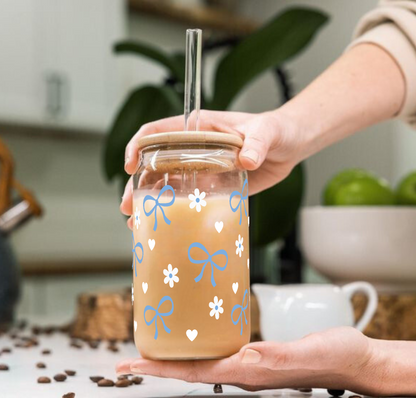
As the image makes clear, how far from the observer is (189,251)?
704mm

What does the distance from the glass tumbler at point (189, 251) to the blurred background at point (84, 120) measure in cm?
144

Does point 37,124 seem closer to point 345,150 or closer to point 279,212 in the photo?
point 279,212

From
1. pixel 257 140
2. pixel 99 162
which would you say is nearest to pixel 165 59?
pixel 257 140

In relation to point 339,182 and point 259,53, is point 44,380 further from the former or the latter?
point 259,53

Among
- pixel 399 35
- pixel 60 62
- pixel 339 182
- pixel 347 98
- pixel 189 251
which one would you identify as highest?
pixel 60 62

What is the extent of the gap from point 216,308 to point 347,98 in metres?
0.48

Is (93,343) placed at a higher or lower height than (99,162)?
lower

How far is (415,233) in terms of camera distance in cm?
142

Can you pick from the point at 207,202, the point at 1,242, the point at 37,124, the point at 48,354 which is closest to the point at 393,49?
the point at 207,202

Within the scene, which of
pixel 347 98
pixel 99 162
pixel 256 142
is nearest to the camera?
pixel 256 142

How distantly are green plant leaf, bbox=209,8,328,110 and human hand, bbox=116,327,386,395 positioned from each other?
40.9 inches

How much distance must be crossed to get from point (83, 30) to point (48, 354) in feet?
6.14

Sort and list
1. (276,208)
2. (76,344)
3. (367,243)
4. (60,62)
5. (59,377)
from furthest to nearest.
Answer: (60,62)
(276,208)
(367,243)
(76,344)
(59,377)

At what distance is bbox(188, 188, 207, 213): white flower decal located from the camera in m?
0.71
